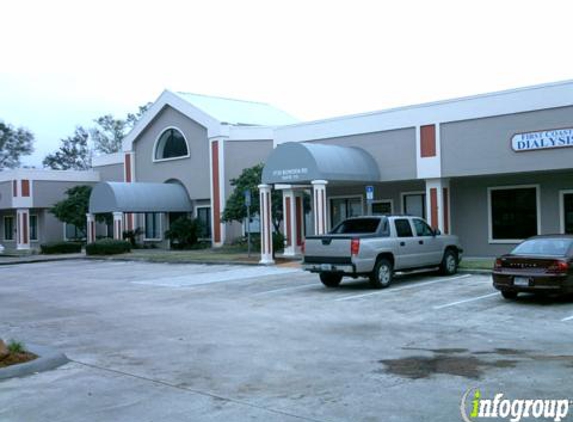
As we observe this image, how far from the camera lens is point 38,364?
29.4ft

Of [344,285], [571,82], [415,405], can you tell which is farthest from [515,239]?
[415,405]

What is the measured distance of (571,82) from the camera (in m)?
20.8

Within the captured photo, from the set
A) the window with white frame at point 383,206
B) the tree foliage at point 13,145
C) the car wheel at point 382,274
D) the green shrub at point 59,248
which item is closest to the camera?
the car wheel at point 382,274

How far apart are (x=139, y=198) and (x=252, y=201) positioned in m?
10.2

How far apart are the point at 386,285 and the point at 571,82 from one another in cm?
939

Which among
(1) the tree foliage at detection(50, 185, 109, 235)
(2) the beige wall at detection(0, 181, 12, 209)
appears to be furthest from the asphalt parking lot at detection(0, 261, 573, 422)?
(2) the beige wall at detection(0, 181, 12, 209)

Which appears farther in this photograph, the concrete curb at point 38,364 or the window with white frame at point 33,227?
the window with white frame at point 33,227

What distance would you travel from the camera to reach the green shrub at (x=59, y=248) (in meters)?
40.3

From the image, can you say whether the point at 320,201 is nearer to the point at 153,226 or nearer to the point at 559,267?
the point at 559,267

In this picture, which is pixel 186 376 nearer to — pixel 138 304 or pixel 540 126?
pixel 138 304

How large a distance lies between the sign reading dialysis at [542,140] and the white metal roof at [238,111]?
19.4 meters

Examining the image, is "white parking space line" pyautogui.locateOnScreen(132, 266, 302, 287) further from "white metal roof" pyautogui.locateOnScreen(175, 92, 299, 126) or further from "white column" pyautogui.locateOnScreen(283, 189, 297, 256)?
"white metal roof" pyautogui.locateOnScreen(175, 92, 299, 126)

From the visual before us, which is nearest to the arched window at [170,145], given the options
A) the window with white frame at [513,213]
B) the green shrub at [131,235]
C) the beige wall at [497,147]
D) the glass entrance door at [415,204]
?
the green shrub at [131,235]

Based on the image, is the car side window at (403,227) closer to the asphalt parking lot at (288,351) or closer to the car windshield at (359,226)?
the car windshield at (359,226)
